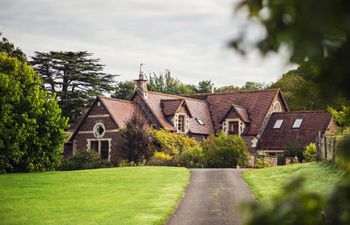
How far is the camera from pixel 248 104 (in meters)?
49.6

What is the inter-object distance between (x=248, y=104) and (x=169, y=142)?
11822mm

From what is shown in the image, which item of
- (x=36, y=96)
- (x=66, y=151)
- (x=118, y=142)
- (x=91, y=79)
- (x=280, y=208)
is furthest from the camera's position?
(x=91, y=79)

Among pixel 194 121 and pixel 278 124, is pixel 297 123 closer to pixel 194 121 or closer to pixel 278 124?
pixel 278 124

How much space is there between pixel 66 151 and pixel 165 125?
10386mm

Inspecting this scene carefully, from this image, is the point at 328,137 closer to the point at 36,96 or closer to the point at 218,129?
the point at 36,96

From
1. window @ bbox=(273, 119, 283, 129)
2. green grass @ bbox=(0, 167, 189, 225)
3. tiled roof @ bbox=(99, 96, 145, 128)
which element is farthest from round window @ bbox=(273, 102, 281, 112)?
green grass @ bbox=(0, 167, 189, 225)

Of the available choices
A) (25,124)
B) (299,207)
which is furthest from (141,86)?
(299,207)

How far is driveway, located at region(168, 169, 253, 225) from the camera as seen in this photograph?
13820mm

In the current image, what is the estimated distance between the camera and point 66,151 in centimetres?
4769

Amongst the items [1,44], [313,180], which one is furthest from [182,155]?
[1,44]

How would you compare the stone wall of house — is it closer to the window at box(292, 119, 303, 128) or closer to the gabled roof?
the gabled roof

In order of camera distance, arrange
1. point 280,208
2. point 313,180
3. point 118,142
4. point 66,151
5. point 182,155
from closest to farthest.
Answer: point 280,208, point 313,180, point 182,155, point 118,142, point 66,151

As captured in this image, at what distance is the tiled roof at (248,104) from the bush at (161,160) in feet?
34.5

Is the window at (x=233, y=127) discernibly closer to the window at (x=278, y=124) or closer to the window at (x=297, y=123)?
the window at (x=278, y=124)
